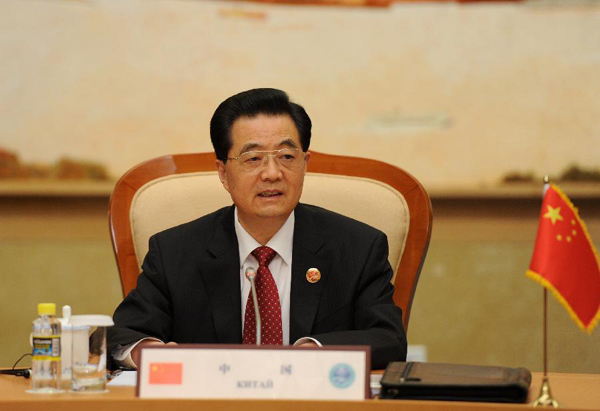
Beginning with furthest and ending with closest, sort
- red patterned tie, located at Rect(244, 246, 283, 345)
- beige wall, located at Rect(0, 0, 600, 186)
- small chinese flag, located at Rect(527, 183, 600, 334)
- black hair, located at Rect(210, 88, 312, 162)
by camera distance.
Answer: beige wall, located at Rect(0, 0, 600, 186) < black hair, located at Rect(210, 88, 312, 162) < red patterned tie, located at Rect(244, 246, 283, 345) < small chinese flag, located at Rect(527, 183, 600, 334)

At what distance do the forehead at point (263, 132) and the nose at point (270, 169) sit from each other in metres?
0.04

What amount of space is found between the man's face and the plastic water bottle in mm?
868

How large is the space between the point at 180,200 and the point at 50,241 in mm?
1326

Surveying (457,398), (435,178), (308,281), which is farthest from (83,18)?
(457,398)

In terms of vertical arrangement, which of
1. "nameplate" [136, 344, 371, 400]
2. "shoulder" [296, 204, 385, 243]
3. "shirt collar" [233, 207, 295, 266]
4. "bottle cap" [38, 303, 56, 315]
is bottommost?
"nameplate" [136, 344, 371, 400]

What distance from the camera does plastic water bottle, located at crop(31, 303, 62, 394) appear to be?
6.23 feet

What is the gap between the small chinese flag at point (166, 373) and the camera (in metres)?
1.76

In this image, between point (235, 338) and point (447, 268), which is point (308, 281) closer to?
point (235, 338)

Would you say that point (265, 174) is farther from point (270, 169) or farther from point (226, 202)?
point (226, 202)

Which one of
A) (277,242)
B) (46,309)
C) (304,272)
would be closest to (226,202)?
(277,242)

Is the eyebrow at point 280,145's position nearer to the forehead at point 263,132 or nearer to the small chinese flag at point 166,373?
the forehead at point 263,132

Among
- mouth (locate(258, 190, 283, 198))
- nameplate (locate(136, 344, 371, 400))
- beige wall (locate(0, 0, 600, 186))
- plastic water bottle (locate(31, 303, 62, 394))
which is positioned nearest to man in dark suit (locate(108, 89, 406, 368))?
mouth (locate(258, 190, 283, 198))

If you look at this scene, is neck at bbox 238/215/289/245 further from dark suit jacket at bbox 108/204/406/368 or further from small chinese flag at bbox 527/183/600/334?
small chinese flag at bbox 527/183/600/334

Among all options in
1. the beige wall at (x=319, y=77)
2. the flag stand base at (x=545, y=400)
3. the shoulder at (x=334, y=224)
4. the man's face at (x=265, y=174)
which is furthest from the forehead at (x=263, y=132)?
the beige wall at (x=319, y=77)
